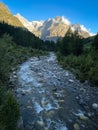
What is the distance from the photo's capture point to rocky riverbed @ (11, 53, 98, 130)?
33.3 feet

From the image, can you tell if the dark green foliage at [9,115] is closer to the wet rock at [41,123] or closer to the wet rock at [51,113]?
the wet rock at [41,123]

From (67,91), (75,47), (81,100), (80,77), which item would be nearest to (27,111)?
(81,100)

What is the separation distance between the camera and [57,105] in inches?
508

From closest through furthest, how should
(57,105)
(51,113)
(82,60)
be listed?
(51,113) < (57,105) < (82,60)


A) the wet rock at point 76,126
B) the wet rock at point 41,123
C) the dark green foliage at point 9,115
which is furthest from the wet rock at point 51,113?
the dark green foliage at point 9,115

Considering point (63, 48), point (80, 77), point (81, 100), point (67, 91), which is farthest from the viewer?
point (63, 48)

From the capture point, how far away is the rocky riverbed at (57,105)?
1016 centimetres

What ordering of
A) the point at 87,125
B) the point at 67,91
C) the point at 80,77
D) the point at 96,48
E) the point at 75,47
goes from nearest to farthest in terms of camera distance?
the point at 87,125, the point at 67,91, the point at 80,77, the point at 96,48, the point at 75,47

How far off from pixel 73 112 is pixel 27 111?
2649mm

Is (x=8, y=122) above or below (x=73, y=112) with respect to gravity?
above

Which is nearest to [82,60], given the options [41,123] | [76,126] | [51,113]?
[51,113]

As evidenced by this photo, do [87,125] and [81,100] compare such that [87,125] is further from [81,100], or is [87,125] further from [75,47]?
[75,47]

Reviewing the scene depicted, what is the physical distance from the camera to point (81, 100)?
14.1 m

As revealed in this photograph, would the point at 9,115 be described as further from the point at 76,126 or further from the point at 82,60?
the point at 82,60
